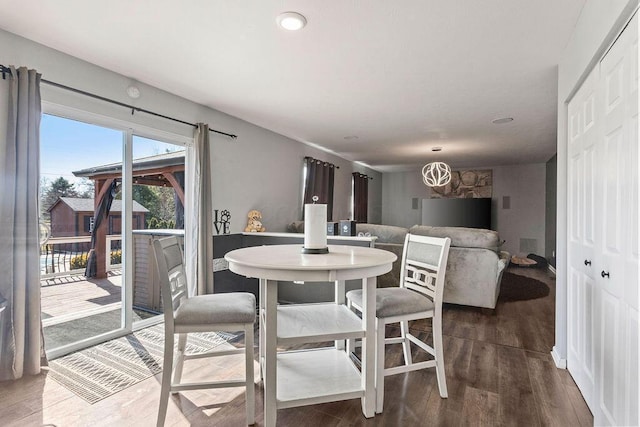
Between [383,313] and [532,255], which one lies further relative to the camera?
[532,255]

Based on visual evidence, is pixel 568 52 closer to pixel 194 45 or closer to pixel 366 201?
pixel 194 45

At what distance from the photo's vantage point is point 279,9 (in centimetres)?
190

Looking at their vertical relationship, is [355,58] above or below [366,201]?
above

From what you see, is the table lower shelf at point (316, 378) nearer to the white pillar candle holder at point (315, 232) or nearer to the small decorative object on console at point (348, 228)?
the white pillar candle holder at point (315, 232)

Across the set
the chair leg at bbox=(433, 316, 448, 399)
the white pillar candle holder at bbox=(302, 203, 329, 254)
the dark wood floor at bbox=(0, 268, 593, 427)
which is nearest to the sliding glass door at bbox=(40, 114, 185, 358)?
the dark wood floor at bbox=(0, 268, 593, 427)

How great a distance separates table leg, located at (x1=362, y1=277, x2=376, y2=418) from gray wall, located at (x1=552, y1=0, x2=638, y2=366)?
5.09 ft

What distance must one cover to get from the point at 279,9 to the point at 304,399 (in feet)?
7.07

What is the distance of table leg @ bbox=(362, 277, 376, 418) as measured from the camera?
174cm

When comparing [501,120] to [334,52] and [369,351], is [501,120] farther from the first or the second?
[369,351]

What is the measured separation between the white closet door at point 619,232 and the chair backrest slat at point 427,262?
732 millimetres

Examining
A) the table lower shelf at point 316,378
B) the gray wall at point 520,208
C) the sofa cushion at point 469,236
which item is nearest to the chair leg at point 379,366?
the table lower shelf at point 316,378

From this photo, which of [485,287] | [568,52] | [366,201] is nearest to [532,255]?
[366,201]

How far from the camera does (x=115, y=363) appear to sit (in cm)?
239

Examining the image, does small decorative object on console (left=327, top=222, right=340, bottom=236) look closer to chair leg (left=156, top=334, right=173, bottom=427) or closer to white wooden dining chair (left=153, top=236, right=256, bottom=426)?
white wooden dining chair (left=153, top=236, right=256, bottom=426)
